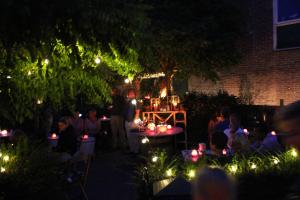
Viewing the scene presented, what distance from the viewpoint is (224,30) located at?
15727 mm

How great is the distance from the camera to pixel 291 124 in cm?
272

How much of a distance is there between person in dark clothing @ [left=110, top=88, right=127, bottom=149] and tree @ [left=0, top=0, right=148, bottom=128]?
777 centimetres

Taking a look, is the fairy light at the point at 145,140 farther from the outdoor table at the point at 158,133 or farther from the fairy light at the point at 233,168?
the fairy light at the point at 233,168

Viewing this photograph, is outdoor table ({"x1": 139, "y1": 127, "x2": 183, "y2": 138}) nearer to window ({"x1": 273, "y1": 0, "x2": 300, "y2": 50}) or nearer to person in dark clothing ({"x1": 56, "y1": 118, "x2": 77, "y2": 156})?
person in dark clothing ({"x1": 56, "y1": 118, "x2": 77, "y2": 156})

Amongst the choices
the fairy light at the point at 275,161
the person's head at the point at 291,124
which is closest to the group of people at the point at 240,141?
the fairy light at the point at 275,161

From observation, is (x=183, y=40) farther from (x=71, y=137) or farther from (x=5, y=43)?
(x=5, y=43)

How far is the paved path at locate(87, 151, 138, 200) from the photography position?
9320 mm

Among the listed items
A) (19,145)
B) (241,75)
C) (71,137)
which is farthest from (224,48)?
(19,145)

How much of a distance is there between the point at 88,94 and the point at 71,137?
144 inches

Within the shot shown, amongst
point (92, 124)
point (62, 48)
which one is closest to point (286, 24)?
point (92, 124)

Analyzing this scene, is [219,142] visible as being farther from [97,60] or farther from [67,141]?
[67,141]

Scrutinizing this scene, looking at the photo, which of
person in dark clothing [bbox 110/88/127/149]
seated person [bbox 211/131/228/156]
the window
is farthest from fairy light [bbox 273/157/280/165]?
the window

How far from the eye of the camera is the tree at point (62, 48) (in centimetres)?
464

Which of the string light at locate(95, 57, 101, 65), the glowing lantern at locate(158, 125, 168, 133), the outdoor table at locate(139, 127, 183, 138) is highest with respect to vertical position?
the string light at locate(95, 57, 101, 65)
